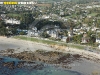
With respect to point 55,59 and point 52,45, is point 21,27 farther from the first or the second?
point 55,59

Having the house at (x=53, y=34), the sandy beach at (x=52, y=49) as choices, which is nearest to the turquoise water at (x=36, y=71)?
the sandy beach at (x=52, y=49)

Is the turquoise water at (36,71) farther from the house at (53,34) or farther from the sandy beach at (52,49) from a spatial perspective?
the house at (53,34)

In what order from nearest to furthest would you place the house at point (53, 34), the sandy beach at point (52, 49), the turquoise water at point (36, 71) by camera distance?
the turquoise water at point (36, 71) → the sandy beach at point (52, 49) → the house at point (53, 34)

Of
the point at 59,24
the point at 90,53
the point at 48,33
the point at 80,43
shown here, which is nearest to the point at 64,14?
the point at 59,24

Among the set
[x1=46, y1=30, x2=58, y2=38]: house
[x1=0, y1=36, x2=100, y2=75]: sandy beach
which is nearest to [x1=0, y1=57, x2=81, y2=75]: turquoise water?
[x1=0, y1=36, x2=100, y2=75]: sandy beach

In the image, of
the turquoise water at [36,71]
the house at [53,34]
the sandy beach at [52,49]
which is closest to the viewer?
the turquoise water at [36,71]

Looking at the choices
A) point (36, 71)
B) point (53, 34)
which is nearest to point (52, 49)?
point (53, 34)

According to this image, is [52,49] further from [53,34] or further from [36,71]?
[36,71]

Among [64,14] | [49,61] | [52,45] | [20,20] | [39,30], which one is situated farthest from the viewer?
[64,14]

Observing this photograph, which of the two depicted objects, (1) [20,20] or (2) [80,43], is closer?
(2) [80,43]
